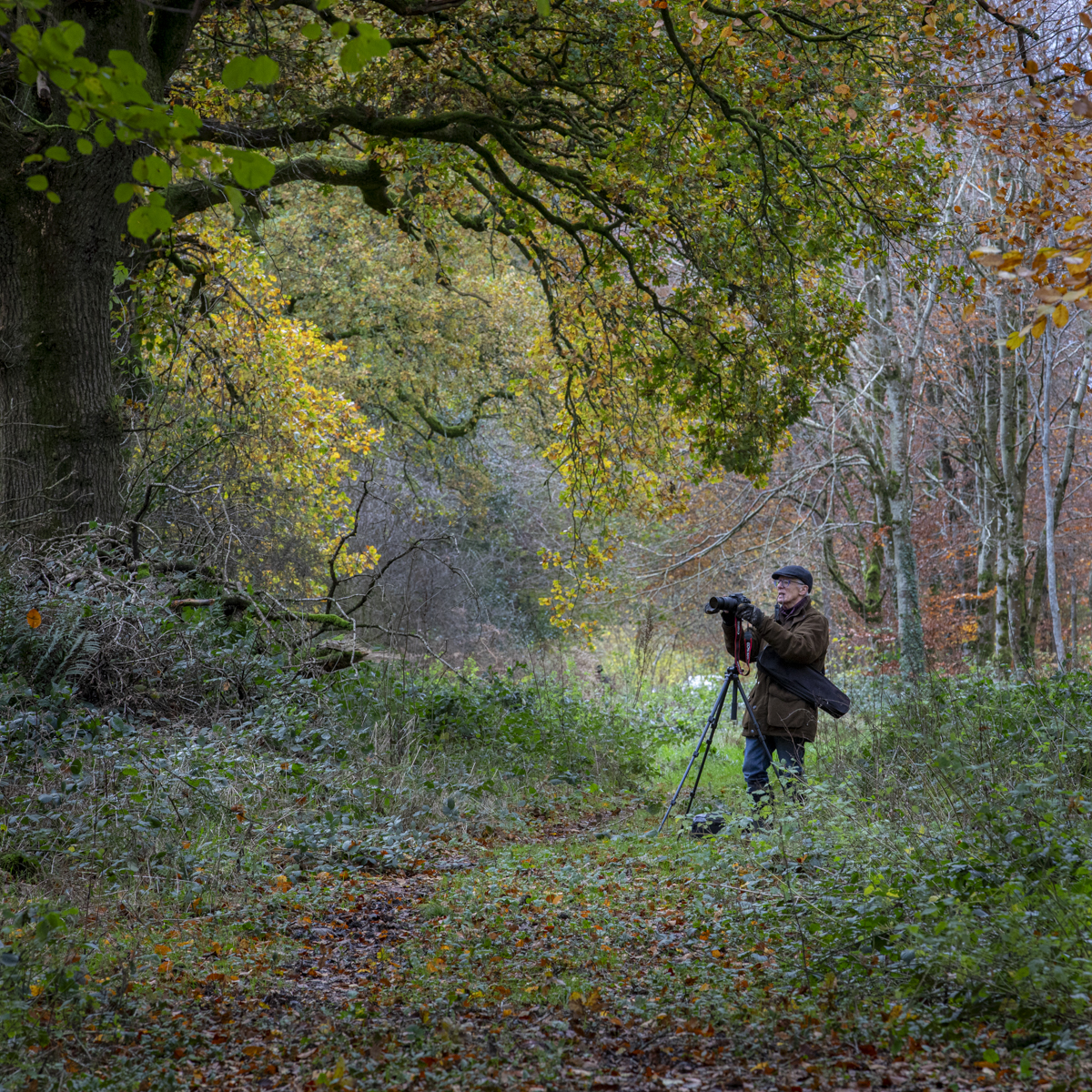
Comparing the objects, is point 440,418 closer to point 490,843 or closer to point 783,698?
point 490,843

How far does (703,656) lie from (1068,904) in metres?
17.3

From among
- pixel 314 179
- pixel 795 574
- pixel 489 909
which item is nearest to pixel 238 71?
pixel 489 909

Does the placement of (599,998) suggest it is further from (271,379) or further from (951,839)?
(271,379)

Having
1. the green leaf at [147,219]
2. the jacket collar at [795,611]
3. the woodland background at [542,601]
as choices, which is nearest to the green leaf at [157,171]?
the woodland background at [542,601]

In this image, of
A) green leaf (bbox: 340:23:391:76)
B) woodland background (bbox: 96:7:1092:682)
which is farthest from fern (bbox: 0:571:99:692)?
green leaf (bbox: 340:23:391:76)

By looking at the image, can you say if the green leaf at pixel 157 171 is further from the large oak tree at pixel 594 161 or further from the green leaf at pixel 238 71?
the large oak tree at pixel 594 161

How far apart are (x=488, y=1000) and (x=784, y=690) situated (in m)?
3.20

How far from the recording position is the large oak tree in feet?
23.3

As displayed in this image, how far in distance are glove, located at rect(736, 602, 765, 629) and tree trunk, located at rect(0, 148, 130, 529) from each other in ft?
16.5

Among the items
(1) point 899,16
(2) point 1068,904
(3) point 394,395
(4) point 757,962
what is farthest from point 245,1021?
(3) point 394,395

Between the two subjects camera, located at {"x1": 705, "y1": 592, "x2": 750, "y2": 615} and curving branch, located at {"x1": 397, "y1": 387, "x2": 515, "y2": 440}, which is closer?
camera, located at {"x1": 705, "y1": 592, "x2": 750, "y2": 615}

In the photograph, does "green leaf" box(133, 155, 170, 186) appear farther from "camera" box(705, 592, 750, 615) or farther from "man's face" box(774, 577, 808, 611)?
"man's face" box(774, 577, 808, 611)

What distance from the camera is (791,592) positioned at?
6.51 metres

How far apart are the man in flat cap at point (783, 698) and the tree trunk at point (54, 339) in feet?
16.8
